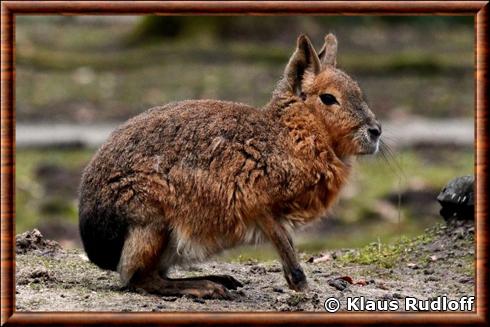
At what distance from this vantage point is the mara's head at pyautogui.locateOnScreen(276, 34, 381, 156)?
23.0 ft

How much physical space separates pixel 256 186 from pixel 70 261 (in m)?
2.05

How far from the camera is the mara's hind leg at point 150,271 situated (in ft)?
22.1

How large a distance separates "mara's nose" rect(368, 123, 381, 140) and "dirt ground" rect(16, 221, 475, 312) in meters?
1.08

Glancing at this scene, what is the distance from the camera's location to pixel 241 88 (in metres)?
17.5

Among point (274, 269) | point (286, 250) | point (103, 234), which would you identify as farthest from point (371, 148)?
point (103, 234)

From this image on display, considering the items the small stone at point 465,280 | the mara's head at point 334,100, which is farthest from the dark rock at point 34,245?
the small stone at point 465,280

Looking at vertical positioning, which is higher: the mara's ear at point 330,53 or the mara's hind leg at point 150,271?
the mara's ear at point 330,53

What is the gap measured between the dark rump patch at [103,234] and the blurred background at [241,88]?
1592mm

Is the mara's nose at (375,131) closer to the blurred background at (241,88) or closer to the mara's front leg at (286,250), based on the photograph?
the blurred background at (241,88)

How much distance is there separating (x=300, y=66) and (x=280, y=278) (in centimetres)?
165

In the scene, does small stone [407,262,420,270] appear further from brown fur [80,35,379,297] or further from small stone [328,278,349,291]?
brown fur [80,35,379,297]

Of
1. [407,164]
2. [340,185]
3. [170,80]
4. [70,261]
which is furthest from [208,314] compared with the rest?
[170,80]

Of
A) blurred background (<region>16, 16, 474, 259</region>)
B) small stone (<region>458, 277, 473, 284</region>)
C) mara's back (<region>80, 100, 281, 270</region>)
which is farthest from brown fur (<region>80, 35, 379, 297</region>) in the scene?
small stone (<region>458, 277, 473, 284</region>)

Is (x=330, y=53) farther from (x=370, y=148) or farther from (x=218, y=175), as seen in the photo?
(x=218, y=175)
